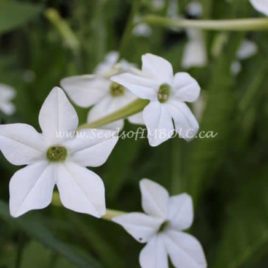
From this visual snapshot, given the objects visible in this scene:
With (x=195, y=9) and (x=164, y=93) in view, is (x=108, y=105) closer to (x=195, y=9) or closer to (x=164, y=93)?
(x=164, y=93)

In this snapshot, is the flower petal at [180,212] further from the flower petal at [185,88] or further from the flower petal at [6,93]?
the flower petal at [6,93]

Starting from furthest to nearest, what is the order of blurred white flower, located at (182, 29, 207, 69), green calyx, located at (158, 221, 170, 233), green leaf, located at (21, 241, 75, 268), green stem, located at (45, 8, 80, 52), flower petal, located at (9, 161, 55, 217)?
1. blurred white flower, located at (182, 29, 207, 69)
2. green stem, located at (45, 8, 80, 52)
3. green leaf, located at (21, 241, 75, 268)
4. green calyx, located at (158, 221, 170, 233)
5. flower petal, located at (9, 161, 55, 217)

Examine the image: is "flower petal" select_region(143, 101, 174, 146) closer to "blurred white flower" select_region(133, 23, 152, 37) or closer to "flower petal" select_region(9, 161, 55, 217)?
"flower petal" select_region(9, 161, 55, 217)

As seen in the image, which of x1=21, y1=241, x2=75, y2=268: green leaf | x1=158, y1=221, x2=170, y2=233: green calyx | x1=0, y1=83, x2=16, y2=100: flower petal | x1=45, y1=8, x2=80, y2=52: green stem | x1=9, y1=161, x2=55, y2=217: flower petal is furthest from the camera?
x1=45, y1=8, x2=80, y2=52: green stem

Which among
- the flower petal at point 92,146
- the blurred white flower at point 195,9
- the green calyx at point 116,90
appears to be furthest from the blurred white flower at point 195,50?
the flower petal at point 92,146

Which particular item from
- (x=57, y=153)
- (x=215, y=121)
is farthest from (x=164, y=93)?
(x=215, y=121)

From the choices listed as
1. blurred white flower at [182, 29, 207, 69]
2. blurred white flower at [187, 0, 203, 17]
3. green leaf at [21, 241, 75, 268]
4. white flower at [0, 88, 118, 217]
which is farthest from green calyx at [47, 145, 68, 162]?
blurred white flower at [187, 0, 203, 17]

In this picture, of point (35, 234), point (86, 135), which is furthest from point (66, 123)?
point (35, 234)
